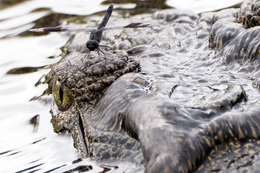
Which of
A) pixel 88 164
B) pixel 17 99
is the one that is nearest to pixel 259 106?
pixel 88 164

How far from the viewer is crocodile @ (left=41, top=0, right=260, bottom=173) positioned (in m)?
2.51

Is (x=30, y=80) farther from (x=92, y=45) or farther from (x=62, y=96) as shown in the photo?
(x=92, y=45)

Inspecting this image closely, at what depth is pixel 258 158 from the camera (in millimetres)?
2479

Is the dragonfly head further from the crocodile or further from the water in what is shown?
the water

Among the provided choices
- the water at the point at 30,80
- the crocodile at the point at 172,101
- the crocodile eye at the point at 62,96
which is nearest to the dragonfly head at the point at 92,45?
the crocodile at the point at 172,101

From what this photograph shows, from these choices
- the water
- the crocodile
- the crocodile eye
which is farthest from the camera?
the crocodile eye

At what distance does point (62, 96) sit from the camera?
3.84m

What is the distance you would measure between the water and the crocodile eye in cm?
17

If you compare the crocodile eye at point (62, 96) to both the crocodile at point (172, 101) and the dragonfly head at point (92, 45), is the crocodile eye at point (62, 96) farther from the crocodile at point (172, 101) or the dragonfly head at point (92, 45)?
the dragonfly head at point (92, 45)

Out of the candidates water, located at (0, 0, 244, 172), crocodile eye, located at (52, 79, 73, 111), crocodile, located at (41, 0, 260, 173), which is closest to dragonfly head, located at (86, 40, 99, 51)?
crocodile, located at (41, 0, 260, 173)

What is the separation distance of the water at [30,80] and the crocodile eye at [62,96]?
0.55ft

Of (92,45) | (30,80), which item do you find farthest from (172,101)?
(30,80)

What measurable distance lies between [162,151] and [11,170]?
46.7 inches

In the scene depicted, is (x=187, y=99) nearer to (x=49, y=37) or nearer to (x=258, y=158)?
(x=258, y=158)
